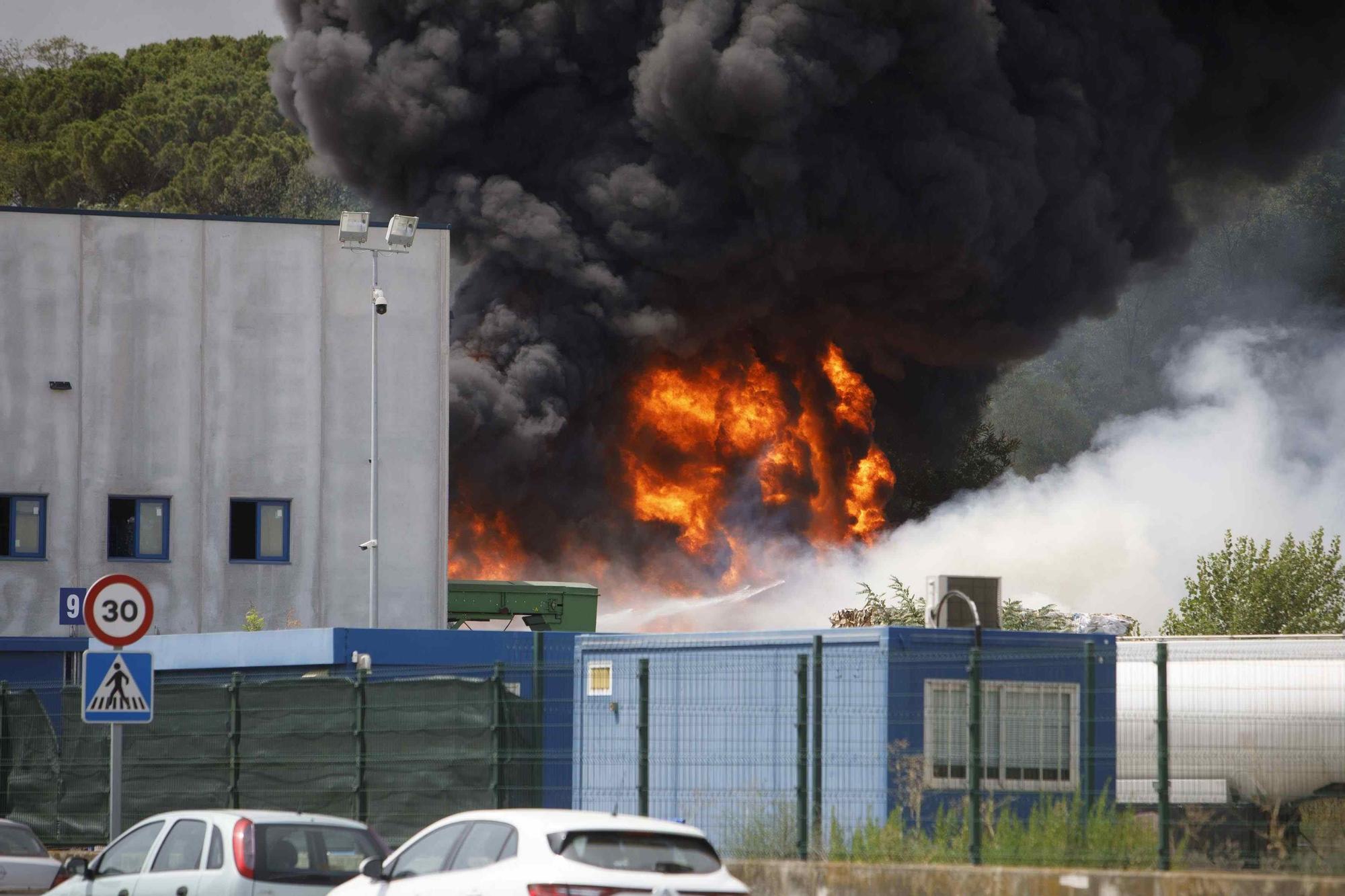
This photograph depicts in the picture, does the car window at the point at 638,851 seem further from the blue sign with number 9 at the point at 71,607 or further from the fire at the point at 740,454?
the fire at the point at 740,454

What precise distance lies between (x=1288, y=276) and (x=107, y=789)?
246 ft

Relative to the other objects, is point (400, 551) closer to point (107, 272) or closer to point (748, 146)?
point (107, 272)

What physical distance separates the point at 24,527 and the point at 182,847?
898 inches

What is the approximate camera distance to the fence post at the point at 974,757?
13.6 metres

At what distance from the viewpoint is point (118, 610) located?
13961mm

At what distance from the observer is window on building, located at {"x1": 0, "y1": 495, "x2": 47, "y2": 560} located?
3369cm

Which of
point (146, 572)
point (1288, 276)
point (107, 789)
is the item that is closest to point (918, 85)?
point (146, 572)

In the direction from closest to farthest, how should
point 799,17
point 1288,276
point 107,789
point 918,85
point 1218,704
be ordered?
point 1218,704 < point 107,789 < point 799,17 < point 918,85 < point 1288,276

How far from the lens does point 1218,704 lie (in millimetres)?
15203

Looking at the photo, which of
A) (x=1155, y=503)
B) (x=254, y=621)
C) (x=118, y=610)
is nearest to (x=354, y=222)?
(x=254, y=621)

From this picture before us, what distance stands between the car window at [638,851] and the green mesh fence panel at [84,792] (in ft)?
37.0

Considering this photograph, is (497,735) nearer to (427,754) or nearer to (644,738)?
(427,754)

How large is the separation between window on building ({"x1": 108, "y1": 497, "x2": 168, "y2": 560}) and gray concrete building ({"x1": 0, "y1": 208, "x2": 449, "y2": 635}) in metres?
0.04

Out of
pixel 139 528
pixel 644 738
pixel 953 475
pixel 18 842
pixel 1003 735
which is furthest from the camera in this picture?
pixel 953 475
